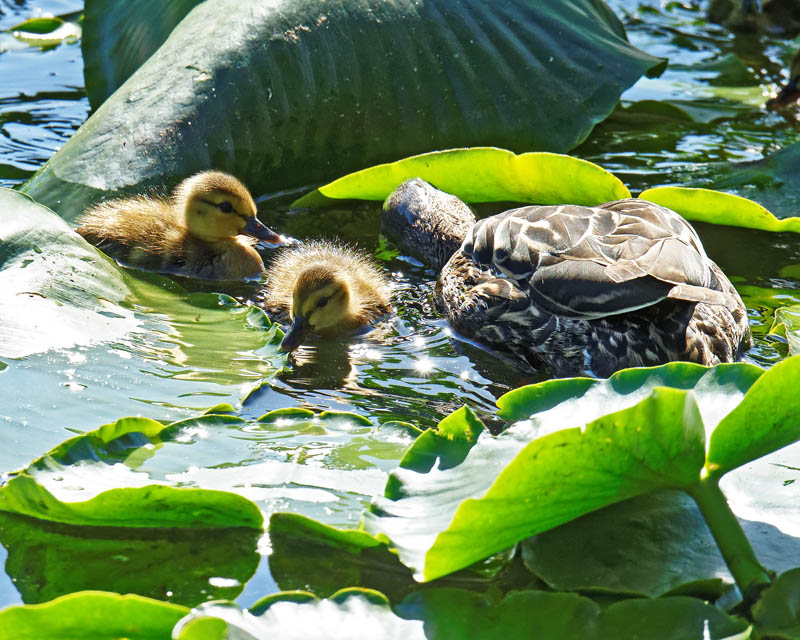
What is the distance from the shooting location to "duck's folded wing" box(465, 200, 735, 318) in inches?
112

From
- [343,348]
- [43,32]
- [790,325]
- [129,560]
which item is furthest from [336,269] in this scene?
[43,32]

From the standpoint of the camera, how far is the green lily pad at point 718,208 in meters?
3.62

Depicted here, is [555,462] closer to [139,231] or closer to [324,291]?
[324,291]

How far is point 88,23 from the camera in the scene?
15.9ft

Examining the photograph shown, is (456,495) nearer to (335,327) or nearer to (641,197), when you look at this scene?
(335,327)

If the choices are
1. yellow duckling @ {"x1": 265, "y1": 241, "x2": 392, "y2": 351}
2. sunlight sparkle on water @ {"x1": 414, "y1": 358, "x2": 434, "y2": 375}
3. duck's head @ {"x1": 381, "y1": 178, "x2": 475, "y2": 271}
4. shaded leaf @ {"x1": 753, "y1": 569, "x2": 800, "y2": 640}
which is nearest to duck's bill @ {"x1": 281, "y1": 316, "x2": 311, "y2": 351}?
yellow duckling @ {"x1": 265, "y1": 241, "x2": 392, "y2": 351}

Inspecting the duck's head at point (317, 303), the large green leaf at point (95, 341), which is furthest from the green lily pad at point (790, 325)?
the large green leaf at point (95, 341)

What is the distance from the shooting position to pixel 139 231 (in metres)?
3.80

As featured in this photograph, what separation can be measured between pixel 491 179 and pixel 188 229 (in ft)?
3.67

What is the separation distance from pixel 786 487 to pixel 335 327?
5.81ft

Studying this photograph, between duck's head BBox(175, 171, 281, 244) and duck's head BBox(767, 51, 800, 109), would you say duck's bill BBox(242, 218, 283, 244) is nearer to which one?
duck's head BBox(175, 171, 281, 244)

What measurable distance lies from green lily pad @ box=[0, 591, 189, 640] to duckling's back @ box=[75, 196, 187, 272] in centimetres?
227

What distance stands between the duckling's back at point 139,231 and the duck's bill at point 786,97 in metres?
3.09

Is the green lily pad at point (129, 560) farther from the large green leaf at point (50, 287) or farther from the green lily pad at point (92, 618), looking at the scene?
the large green leaf at point (50, 287)
